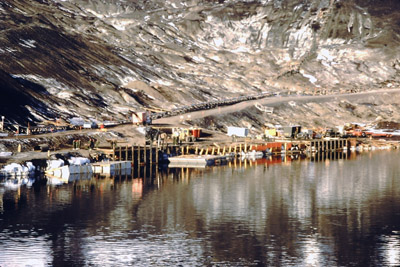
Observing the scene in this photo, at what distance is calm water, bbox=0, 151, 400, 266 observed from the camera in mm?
63500

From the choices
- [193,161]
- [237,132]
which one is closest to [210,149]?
[193,161]

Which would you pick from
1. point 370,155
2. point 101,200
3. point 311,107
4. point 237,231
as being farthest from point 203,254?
point 311,107

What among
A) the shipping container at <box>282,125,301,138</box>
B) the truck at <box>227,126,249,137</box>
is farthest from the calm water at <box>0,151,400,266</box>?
the shipping container at <box>282,125,301,138</box>

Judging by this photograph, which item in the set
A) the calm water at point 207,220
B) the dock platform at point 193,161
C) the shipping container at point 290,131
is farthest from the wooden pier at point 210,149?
the calm water at point 207,220

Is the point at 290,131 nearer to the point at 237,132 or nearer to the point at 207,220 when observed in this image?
the point at 237,132

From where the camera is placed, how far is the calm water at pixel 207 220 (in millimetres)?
63500

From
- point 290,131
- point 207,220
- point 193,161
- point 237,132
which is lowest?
point 207,220

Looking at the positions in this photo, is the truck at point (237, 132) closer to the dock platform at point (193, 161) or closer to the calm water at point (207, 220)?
the dock platform at point (193, 161)

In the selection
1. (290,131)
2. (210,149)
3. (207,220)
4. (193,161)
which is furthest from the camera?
(290,131)

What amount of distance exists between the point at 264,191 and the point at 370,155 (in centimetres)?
5172

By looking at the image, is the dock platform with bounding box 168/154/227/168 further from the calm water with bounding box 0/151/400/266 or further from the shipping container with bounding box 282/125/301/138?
the shipping container with bounding box 282/125/301/138

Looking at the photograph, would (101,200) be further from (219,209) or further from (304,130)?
(304,130)

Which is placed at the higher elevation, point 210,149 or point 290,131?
point 290,131

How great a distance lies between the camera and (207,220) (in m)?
77.1
